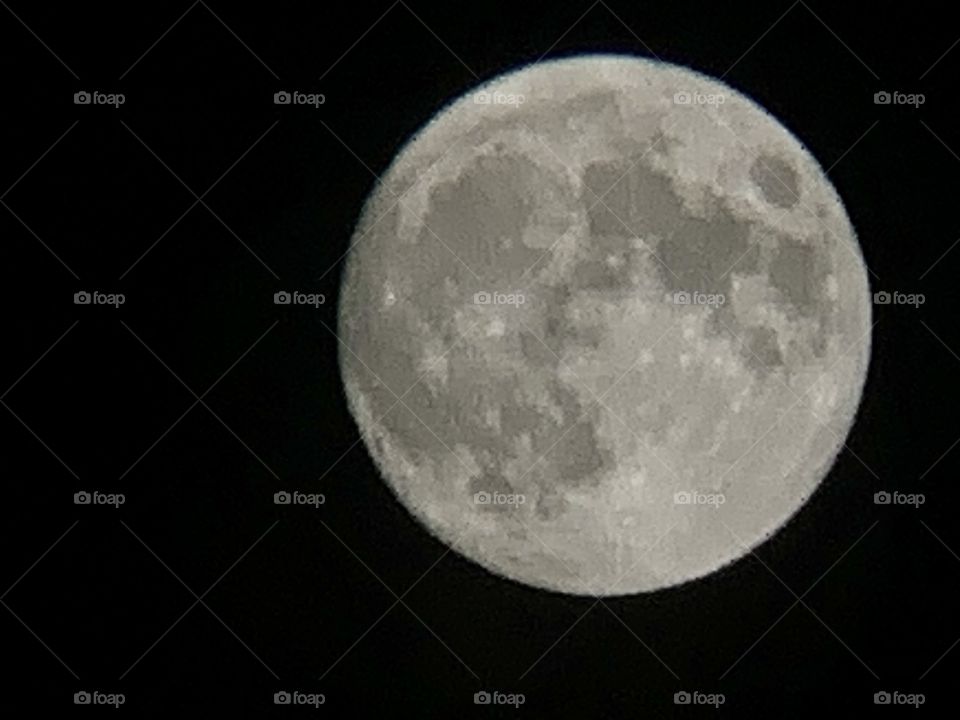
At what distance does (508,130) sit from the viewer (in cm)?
401

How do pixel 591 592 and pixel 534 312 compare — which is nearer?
pixel 534 312

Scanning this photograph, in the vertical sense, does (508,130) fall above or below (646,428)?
above

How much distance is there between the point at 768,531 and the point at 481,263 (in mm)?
1522

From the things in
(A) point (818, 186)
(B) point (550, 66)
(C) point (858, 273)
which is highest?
(B) point (550, 66)

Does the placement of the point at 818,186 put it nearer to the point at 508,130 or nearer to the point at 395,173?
the point at 508,130

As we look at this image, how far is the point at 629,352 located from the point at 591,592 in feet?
3.24

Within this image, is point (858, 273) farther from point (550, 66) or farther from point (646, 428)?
point (550, 66)

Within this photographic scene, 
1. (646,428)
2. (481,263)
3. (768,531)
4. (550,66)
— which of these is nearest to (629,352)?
(646,428)

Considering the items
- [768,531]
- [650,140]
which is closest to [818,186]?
[650,140]

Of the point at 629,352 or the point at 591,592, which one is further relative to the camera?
the point at 591,592

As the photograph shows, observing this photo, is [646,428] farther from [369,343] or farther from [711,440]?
[369,343]

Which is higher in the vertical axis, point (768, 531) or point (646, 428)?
point (646, 428)

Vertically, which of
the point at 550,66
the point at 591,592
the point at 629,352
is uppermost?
the point at 550,66

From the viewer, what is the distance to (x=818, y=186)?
4.12 m
